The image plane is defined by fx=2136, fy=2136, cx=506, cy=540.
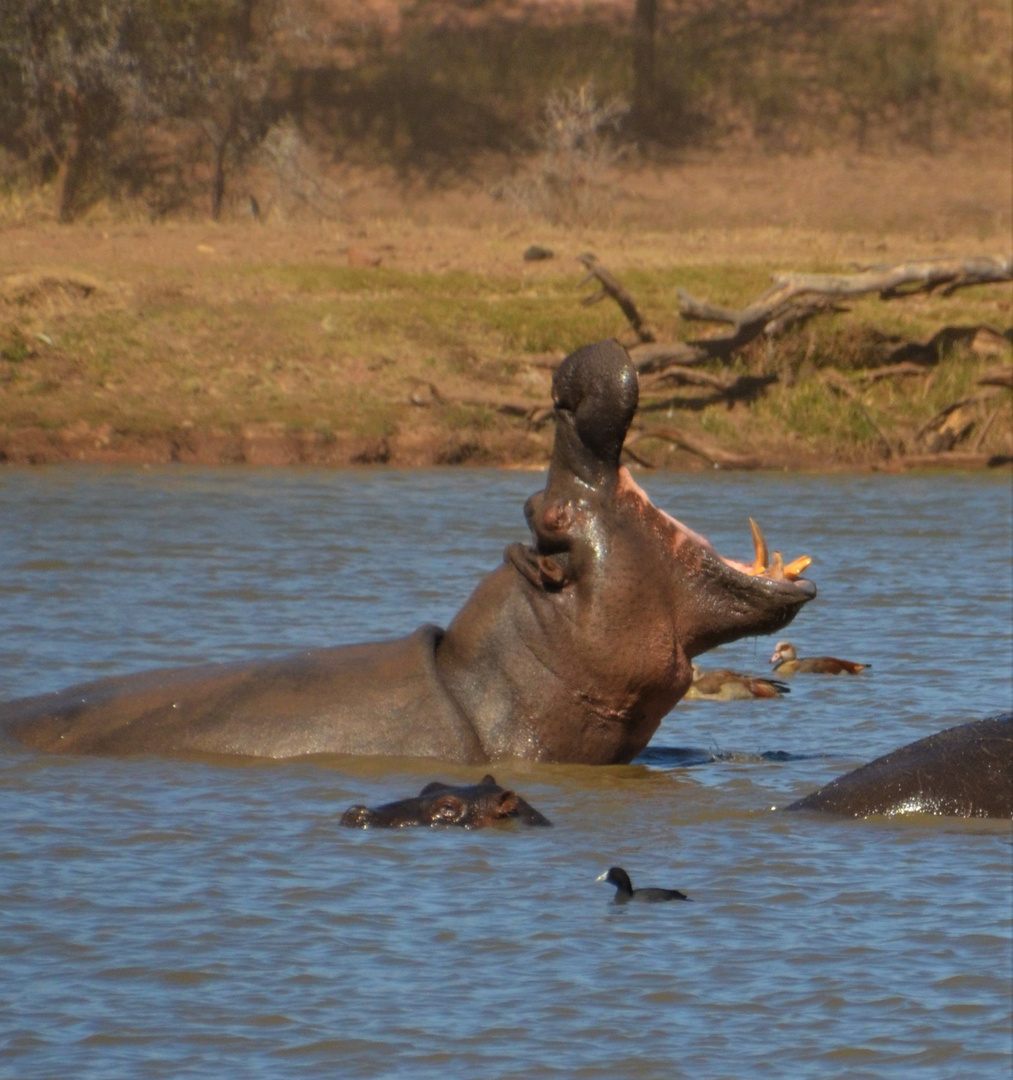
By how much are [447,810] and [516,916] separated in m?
0.71

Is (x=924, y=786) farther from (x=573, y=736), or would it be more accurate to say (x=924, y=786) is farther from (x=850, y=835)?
(x=573, y=736)

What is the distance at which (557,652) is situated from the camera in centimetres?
599

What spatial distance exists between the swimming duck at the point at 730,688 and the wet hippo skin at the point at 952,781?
8.66 feet

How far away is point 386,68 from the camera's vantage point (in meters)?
36.2

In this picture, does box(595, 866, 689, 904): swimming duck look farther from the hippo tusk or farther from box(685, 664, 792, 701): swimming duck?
box(685, 664, 792, 701): swimming duck

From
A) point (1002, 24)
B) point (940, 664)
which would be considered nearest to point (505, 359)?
point (940, 664)

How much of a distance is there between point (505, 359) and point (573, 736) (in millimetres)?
13467

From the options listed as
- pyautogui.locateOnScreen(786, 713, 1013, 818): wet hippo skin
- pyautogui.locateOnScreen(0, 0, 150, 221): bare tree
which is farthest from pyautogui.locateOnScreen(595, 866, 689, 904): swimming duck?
pyautogui.locateOnScreen(0, 0, 150, 221): bare tree

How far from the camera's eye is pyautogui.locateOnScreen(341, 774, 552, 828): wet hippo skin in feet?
18.4

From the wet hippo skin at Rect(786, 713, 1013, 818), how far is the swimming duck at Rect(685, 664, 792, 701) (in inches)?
104

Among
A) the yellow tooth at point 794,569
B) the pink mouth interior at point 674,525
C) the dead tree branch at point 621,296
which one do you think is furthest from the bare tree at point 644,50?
the pink mouth interior at point 674,525

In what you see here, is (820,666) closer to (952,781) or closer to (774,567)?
(774,567)

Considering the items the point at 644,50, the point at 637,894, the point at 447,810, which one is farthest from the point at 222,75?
the point at 637,894

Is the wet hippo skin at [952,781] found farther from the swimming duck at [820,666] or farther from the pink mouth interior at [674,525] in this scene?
the swimming duck at [820,666]
